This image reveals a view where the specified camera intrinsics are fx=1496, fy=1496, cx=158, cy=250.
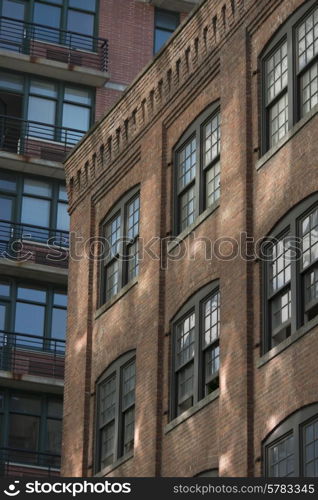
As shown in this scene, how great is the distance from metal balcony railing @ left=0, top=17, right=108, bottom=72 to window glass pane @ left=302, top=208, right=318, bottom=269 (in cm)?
2856

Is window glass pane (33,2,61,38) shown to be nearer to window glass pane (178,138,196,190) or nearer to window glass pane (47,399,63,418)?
window glass pane (47,399,63,418)

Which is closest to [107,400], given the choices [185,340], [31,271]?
[185,340]

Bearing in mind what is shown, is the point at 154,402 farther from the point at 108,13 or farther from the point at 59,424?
the point at 108,13

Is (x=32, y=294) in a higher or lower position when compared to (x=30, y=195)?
lower

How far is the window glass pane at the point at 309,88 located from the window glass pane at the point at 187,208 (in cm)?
480

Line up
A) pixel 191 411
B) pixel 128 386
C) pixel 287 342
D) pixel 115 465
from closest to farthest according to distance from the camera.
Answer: pixel 287 342
pixel 191 411
pixel 115 465
pixel 128 386

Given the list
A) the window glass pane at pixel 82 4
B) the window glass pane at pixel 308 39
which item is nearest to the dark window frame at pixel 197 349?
the window glass pane at pixel 308 39

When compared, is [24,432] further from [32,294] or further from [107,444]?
[107,444]

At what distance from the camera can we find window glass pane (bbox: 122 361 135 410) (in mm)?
32438

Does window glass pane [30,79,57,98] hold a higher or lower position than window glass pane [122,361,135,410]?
higher

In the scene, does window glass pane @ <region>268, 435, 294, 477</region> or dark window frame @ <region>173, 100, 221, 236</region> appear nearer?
window glass pane @ <region>268, 435, 294, 477</region>

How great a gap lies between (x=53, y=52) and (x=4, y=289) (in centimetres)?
902

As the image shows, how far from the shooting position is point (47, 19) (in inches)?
2130

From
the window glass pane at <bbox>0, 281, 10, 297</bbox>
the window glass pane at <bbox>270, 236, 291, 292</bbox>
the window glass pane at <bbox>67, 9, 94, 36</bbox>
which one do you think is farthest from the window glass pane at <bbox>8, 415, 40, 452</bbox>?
the window glass pane at <bbox>270, 236, 291, 292</bbox>
